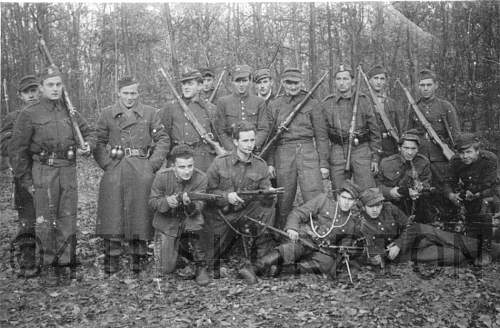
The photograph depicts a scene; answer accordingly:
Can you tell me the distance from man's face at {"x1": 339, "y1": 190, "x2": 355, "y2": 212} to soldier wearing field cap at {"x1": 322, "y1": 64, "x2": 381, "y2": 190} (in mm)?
922

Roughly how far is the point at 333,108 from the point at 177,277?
3.37m

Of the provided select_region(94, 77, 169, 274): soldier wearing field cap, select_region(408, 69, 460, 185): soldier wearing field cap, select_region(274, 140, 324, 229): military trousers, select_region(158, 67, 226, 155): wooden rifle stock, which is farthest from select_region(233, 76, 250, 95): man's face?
select_region(408, 69, 460, 185): soldier wearing field cap

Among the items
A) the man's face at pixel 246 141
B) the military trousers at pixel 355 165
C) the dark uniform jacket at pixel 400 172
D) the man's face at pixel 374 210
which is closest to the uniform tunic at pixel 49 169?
the man's face at pixel 246 141

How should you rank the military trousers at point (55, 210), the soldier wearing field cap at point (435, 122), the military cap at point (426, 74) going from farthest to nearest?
1. the military cap at point (426, 74)
2. the soldier wearing field cap at point (435, 122)
3. the military trousers at point (55, 210)

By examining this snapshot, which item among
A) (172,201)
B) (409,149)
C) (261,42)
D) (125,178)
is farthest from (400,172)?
(261,42)

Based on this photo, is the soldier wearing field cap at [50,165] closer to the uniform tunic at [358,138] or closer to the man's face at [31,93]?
the man's face at [31,93]

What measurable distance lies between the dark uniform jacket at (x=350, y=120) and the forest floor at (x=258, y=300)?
1.94m

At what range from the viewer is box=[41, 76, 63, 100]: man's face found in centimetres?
559

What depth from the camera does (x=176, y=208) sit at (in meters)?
5.71

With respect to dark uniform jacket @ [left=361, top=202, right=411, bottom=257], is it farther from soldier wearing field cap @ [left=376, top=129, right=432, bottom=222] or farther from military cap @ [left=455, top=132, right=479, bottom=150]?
military cap @ [left=455, top=132, right=479, bottom=150]

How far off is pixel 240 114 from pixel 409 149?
2484 mm

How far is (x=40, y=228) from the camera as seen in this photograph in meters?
5.67

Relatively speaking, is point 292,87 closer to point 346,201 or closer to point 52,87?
Result: point 346,201

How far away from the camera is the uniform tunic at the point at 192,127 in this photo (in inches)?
257
